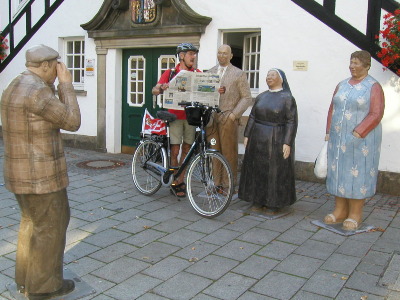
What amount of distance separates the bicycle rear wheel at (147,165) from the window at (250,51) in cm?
256

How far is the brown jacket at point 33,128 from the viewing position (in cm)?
302

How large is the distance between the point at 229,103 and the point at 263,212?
61.3 inches

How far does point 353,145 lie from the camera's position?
16.2 feet

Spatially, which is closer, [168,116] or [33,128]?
[33,128]

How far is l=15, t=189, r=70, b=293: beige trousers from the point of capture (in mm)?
3223

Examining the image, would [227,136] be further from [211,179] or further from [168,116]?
[211,179]

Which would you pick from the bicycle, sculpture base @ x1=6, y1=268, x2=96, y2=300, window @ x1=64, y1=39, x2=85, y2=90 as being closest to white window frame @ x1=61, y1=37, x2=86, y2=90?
window @ x1=64, y1=39, x2=85, y2=90

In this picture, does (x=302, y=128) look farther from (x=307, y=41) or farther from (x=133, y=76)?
(x=133, y=76)

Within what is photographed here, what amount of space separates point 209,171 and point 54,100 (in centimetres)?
271

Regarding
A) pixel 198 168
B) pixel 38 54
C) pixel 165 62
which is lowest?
pixel 198 168

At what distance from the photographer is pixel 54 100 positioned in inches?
120

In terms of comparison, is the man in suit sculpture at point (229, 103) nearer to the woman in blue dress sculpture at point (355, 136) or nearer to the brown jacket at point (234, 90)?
the brown jacket at point (234, 90)

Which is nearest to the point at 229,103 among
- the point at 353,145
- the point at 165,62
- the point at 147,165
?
the point at 147,165

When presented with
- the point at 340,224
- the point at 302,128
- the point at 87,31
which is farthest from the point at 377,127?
the point at 87,31
